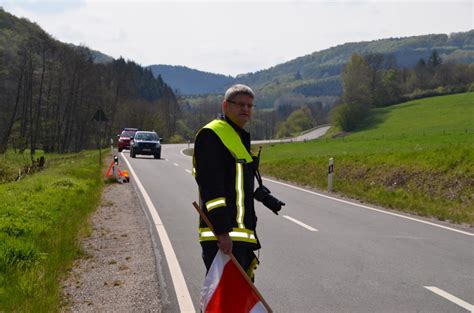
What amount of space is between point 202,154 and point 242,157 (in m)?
0.27

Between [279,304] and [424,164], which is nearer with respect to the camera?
[279,304]

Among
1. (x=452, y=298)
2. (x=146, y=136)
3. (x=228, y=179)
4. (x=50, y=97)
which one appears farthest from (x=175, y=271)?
(x=50, y=97)

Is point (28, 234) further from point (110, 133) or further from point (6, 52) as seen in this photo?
point (110, 133)

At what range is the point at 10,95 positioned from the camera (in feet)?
197

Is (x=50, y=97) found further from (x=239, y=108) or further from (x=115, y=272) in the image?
(x=239, y=108)

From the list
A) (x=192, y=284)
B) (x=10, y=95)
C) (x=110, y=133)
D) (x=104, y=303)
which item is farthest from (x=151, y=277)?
(x=110, y=133)

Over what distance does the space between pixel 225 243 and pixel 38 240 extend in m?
5.45

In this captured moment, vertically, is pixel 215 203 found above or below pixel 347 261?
above

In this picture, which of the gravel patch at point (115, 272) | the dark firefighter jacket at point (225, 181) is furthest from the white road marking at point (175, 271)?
the dark firefighter jacket at point (225, 181)

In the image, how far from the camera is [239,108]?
3.64 metres

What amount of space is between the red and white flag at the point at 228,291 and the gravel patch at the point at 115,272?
6.16ft

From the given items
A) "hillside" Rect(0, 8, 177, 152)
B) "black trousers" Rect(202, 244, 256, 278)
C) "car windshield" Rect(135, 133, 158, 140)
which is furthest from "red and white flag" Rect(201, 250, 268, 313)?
"hillside" Rect(0, 8, 177, 152)

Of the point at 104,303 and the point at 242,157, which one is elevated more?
the point at 242,157

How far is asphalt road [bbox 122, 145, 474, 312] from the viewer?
554 cm
